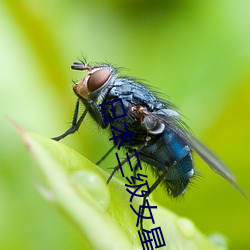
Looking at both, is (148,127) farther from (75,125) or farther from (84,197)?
(84,197)

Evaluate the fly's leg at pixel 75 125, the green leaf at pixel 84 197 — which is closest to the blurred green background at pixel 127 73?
the fly's leg at pixel 75 125

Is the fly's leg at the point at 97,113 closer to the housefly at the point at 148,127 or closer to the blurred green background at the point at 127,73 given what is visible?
the housefly at the point at 148,127

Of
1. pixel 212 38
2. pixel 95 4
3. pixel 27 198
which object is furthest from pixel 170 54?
pixel 27 198

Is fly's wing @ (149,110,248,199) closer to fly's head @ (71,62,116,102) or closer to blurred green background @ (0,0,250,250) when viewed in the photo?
fly's head @ (71,62,116,102)

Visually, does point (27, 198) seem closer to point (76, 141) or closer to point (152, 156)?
point (76, 141)

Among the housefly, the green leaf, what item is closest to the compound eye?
the housefly

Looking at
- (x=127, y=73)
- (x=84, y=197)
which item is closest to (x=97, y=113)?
(x=84, y=197)
